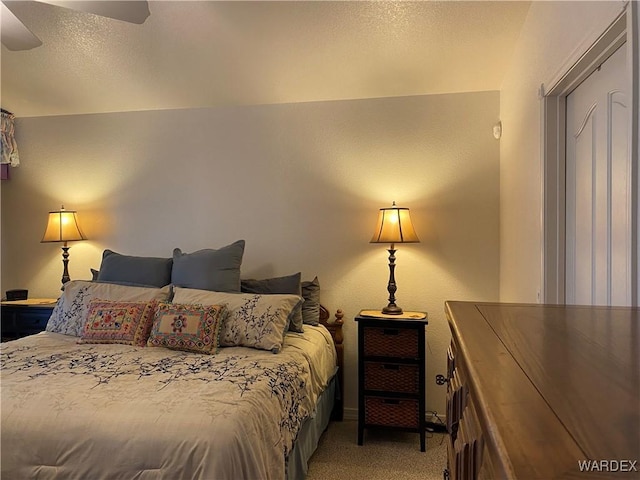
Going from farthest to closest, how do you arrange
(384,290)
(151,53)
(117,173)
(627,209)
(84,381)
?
(117,173)
(384,290)
(151,53)
(84,381)
(627,209)

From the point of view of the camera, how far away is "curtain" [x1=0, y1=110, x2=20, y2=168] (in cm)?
367

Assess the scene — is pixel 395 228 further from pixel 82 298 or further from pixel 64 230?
pixel 64 230

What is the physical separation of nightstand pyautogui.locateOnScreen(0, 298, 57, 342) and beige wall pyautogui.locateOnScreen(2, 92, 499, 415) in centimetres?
46

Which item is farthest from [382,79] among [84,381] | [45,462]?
[45,462]

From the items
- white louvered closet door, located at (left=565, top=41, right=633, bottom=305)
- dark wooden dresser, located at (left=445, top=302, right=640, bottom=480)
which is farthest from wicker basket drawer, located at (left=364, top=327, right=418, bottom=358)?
dark wooden dresser, located at (left=445, top=302, right=640, bottom=480)

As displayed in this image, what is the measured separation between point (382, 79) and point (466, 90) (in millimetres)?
630

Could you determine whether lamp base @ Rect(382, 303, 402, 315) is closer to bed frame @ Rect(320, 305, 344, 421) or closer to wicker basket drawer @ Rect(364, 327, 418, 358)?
wicker basket drawer @ Rect(364, 327, 418, 358)

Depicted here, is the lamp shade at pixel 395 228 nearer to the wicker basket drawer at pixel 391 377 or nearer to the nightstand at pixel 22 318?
the wicker basket drawer at pixel 391 377

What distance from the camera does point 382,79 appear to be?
9.93 feet

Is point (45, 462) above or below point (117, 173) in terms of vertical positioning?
below

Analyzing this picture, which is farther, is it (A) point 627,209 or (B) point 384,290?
(B) point 384,290

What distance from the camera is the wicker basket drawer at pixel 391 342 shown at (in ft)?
9.06

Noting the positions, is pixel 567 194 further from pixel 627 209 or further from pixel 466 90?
pixel 466 90
